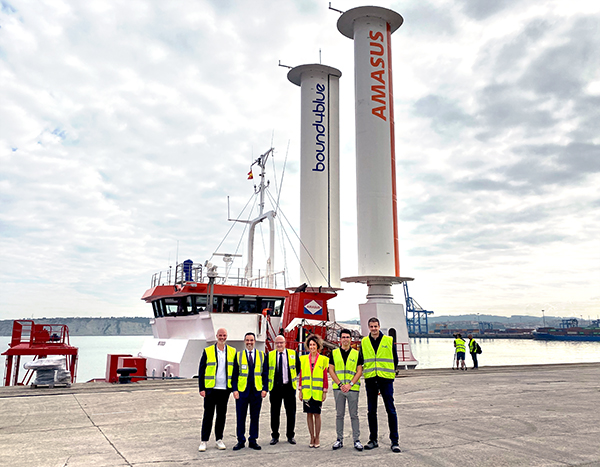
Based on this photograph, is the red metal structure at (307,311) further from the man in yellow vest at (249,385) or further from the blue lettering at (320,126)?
the man in yellow vest at (249,385)

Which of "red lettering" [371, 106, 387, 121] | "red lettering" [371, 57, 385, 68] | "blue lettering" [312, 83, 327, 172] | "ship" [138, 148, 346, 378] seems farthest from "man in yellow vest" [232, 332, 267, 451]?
"blue lettering" [312, 83, 327, 172]

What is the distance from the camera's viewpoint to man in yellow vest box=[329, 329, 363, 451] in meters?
7.51

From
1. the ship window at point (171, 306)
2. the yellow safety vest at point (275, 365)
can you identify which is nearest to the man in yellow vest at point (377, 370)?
the yellow safety vest at point (275, 365)

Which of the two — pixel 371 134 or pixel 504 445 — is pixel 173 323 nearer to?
pixel 371 134

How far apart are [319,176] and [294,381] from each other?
2496 cm

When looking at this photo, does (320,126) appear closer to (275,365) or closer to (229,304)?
(229,304)

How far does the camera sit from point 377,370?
7.60 meters

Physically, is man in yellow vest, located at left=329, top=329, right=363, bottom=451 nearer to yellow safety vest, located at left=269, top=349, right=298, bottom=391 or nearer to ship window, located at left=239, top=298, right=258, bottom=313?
yellow safety vest, located at left=269, top=349, right=298, bottom=391

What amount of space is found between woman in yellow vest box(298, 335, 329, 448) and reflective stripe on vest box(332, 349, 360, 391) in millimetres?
178

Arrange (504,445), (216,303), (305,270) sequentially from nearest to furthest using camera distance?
(504,445), (216,303), (305,270)

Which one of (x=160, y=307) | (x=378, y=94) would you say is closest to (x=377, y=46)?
(x=378, y=94)

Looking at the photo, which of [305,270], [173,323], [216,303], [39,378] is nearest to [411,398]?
[39,378]

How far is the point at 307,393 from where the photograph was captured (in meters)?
7.67

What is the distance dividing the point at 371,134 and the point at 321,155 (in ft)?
21.1
